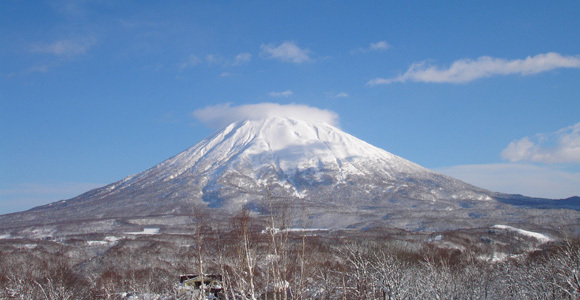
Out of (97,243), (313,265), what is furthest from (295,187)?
(313,265)

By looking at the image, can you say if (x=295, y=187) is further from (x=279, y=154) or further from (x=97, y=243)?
(x=97, y=243)

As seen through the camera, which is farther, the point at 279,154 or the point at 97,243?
the point at 279,154

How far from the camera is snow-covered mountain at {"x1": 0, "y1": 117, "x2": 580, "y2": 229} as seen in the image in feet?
335

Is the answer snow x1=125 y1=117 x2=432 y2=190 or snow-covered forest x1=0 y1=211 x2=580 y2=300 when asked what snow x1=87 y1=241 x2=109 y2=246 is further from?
snow x1=125 y1=117 x2=432 y2=190

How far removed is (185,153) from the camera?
15238 centimetres

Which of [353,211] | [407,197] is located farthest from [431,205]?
[353,211]

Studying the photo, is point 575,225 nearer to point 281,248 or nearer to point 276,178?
point 276,178

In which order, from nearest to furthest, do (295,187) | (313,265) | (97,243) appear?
(313,265)
(97,243)
(295,187)

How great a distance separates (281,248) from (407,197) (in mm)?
108292

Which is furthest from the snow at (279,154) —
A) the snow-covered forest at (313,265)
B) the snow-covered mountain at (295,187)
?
the snow-covered forest at (313,265)

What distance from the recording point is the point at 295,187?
416ft

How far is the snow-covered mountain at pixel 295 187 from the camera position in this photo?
102 meters

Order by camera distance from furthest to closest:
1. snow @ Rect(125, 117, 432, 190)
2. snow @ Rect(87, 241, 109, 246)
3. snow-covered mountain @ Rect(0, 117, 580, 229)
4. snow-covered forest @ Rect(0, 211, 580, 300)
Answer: snow @ Rect(125, 117, 432, 190), snow-covered mountain @ Rect(0, 117, 580, 229), snow @ Rect(87, 241, 109, 246), snow-covered forest @ Rect(0, 211, 580, 300)

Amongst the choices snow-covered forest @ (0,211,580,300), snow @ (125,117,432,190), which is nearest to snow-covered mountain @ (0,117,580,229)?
snow @ (125,117,432,190)
